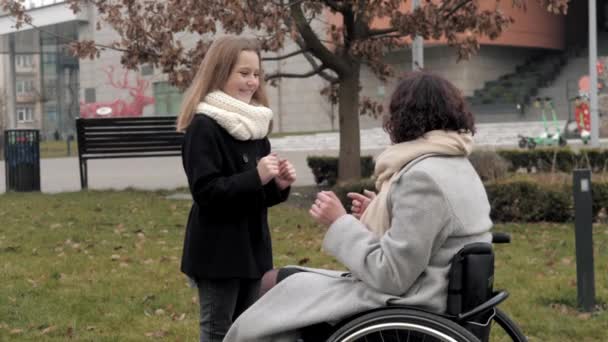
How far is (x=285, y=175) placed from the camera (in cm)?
338

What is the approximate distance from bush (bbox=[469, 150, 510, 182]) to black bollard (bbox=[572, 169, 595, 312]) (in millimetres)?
5218

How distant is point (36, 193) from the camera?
13648 mm

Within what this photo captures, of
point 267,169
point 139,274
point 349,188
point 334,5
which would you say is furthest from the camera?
point 334,5

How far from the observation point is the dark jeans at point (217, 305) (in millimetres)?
3348

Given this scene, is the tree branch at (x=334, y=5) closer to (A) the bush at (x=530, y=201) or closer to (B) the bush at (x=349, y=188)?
(B) the bush at (x=349, y=188)

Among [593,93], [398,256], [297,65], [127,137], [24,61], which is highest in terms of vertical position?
[24,61]

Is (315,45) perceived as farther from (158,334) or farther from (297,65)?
(297,65)

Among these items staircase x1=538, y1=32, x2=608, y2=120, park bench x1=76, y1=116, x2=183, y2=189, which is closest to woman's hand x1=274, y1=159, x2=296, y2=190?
park bench x1=76, y1=116, x2=183, y2=189

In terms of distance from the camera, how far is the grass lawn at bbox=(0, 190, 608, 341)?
5156 mm

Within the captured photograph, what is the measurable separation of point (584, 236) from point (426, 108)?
109 inches

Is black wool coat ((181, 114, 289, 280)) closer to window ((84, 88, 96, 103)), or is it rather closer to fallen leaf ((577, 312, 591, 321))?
fallen leaf ((577, 312, 591, 321))

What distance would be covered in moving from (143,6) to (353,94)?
11.8 feet

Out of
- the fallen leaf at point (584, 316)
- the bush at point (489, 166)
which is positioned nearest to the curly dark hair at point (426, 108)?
the fallen leaf at point (584, 316)

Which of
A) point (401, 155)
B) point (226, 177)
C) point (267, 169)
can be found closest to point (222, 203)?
point (226, 177)
